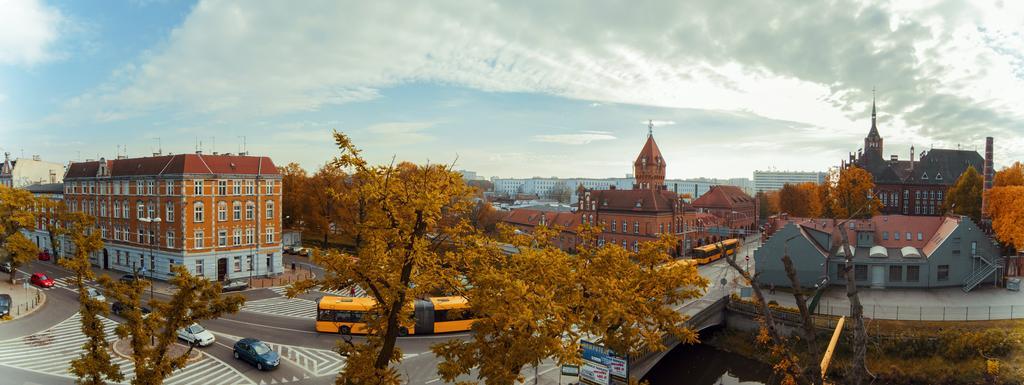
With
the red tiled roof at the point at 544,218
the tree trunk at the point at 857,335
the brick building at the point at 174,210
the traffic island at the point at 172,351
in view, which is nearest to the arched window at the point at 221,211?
Answer: the brick building at the point at 174,210

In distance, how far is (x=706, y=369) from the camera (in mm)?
26578

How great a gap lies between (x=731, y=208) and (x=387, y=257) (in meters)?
65.6

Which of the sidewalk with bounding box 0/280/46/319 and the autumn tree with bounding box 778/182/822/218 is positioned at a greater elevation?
the autumn tree with bounding box 778/182/822/218

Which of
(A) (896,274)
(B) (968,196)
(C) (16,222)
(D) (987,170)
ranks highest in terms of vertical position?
(D) (987,170)

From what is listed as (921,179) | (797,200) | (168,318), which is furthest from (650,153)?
(168,318)

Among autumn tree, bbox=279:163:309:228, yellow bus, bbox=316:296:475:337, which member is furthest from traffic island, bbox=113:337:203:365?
autumn tree, bbox=279:163:309:228

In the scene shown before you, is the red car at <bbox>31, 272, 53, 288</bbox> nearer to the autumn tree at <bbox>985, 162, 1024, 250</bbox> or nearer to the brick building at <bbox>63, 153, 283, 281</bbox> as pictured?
the brick building at <bbox>63, 153, 283, 281</bbox>

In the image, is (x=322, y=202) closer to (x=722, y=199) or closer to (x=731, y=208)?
(x=722, y=199)

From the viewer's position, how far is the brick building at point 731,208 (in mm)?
65375

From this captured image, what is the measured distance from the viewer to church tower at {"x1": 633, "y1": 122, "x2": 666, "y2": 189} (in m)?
64.0

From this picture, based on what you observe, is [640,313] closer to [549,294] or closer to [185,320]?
[549,294]

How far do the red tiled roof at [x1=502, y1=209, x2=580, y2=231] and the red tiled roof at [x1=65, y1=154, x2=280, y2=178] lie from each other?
2852 centimetres

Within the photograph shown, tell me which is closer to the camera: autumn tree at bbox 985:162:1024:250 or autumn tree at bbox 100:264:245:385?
autumn tree at bbox 100:264:245:385

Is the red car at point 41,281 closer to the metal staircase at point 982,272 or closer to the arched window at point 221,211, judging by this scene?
the arched window at point 221,211
